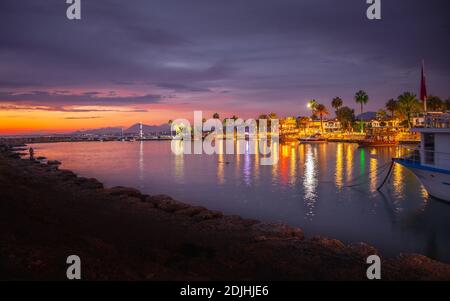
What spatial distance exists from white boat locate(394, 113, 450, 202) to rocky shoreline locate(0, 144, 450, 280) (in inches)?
524

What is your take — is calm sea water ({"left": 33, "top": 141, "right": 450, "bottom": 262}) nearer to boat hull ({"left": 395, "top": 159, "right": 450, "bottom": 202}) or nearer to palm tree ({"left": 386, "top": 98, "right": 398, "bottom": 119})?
boat hull ({"left": 395, "top": 159, "right": 450, "bottom": 202})

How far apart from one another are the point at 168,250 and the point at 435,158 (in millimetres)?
22124

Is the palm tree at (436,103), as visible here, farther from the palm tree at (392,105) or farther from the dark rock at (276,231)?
the dark rock at (276,231)

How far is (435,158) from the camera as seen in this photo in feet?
84.2

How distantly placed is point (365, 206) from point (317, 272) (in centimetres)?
1874

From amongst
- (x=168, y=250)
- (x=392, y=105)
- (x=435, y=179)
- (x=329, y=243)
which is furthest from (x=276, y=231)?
(x=392, y=105)

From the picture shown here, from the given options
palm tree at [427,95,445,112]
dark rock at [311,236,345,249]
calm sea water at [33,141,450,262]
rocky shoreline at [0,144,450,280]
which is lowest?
calm sea water at [33,141,450,262]

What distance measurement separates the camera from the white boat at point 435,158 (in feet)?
81.6

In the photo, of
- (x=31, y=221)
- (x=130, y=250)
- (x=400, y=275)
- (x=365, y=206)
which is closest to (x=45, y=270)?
(x=130, y=250)

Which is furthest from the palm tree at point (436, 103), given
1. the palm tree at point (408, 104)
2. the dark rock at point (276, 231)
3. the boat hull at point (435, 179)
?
the dark rock at point (276, 231)

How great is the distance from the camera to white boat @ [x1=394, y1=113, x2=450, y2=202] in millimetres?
24859

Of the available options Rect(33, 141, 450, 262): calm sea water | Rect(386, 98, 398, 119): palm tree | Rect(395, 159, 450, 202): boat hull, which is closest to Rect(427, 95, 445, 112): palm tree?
Rect(386, 98, 398, 119): palm tree

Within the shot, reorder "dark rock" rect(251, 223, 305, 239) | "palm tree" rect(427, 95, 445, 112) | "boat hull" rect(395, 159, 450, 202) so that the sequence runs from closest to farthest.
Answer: "dark rock" rect(251, 223, 305, 239) < "boat hull" rect(395, 159, 450, 202) < "palm tree" rect(427, 95, 445, 112)
